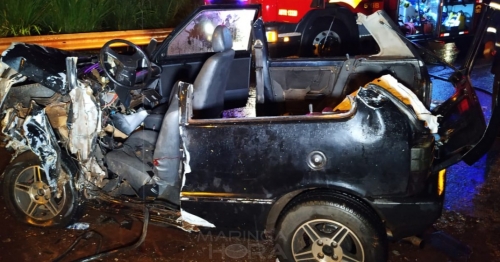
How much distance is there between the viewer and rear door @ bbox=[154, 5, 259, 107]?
461 centimetres

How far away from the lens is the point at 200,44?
488 cm

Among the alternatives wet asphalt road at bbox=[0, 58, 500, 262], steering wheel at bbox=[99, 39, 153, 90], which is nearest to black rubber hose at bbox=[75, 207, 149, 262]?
wet asphalt road at bbox=[0, 58, 500, 262]

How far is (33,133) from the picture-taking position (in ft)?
11.3

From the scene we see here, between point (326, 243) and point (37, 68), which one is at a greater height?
point (37, 68)

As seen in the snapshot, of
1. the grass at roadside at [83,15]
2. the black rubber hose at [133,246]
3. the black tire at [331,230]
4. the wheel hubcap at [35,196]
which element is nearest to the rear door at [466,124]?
the black tire at [331,230]

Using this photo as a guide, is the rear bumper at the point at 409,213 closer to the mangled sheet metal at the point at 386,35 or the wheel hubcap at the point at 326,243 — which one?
the wheel hubcap at the point at 326,243

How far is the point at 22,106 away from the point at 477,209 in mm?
3993

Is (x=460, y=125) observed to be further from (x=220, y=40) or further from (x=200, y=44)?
(x=200, y=44)

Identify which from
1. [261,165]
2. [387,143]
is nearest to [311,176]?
[261,165]

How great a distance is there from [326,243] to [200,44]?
8.93 feet

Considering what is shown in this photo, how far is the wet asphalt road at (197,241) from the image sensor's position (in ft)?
11.4

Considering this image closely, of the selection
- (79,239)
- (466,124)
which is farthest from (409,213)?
(79,239)

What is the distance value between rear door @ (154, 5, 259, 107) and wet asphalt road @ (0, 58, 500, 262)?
1.52m

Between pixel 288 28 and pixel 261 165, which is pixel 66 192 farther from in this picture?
pixel 288 28
